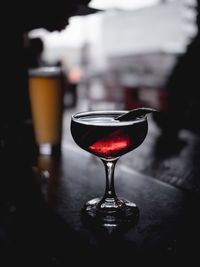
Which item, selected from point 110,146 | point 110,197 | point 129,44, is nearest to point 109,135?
point 110,146

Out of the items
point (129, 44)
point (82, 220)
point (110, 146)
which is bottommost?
point (129, 44)

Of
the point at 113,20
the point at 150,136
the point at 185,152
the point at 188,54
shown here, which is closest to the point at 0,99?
the point at 185,152

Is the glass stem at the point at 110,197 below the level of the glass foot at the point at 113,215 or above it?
above

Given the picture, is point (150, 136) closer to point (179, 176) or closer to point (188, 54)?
point (179, 176)

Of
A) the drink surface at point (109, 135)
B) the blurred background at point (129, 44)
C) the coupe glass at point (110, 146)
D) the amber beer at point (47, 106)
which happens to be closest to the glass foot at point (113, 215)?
the coupe glass at point (110, 146)

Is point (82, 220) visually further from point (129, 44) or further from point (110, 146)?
point (129, 44)

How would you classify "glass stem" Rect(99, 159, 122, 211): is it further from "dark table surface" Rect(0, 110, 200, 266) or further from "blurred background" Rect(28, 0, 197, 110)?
"blurred background" Rect(28, 0, 197, 110)

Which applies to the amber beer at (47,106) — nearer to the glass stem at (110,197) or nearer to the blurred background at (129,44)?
the glass stem at (110,197)
